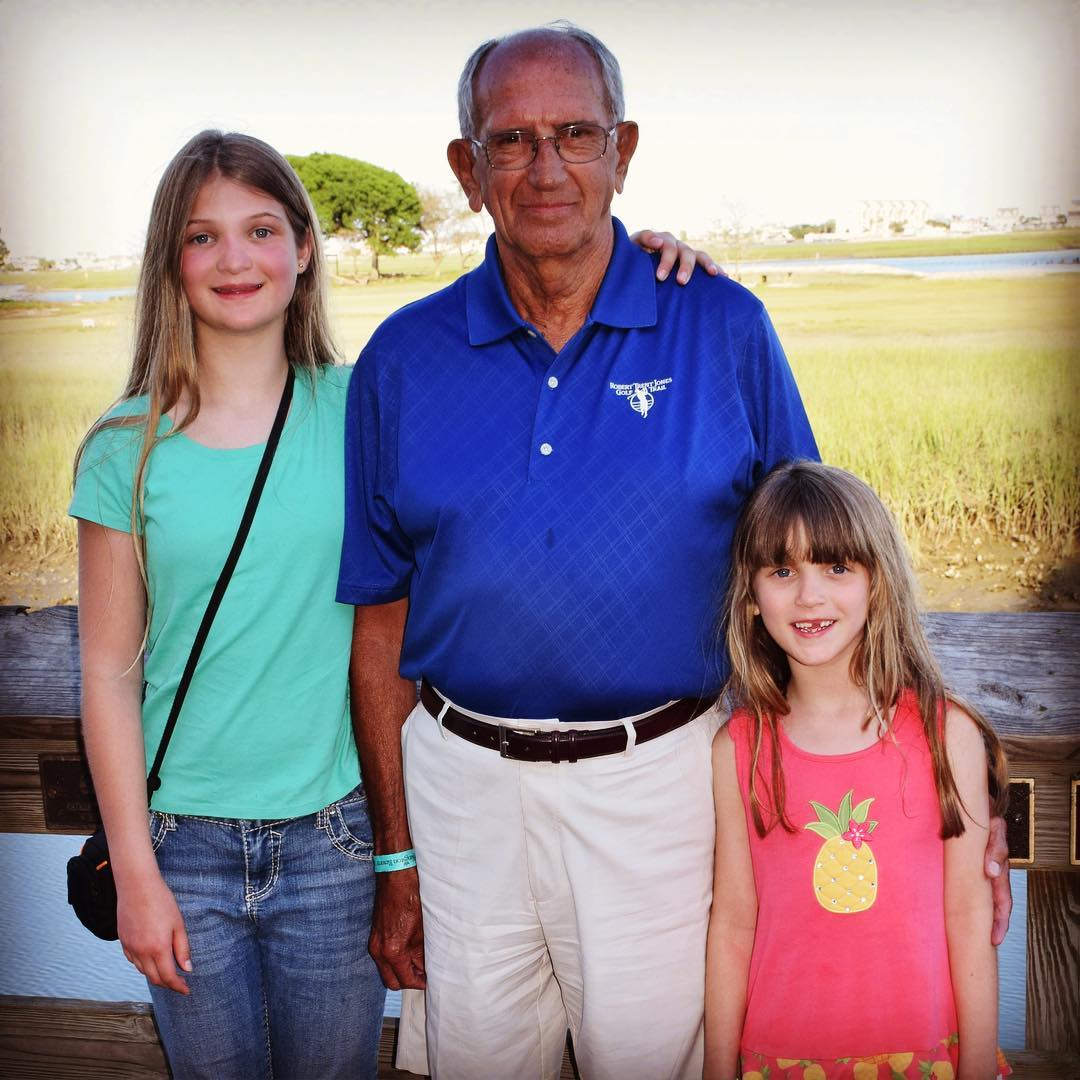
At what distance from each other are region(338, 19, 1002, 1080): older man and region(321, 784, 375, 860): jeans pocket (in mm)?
25

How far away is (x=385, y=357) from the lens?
1.63 m

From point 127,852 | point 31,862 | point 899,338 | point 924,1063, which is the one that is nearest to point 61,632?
point 127,852

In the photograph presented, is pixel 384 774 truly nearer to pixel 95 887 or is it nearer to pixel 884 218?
pixel 95 887

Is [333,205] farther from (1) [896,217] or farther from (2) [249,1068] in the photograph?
(2) [249,1068]

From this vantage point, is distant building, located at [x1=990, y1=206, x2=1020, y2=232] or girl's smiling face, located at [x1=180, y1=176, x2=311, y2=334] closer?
Answer: girl's smiling face, located at [x1=180, y1=176, x2=311, y2=334]

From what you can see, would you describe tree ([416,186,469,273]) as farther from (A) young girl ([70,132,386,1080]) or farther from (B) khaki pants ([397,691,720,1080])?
(B) khaki pants ([397,691,720,1080])

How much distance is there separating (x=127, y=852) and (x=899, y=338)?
18.3 feet

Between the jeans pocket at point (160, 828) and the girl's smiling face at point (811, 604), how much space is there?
953 mm

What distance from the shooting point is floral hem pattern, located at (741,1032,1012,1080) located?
150 cm

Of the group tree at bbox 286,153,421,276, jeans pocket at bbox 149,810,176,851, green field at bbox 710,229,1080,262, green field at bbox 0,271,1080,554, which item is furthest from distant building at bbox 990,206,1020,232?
jeans pocket at bbox 149,810,176,851

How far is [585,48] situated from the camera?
1612mm

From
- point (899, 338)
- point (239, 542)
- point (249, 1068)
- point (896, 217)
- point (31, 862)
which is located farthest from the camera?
point (899, 338)

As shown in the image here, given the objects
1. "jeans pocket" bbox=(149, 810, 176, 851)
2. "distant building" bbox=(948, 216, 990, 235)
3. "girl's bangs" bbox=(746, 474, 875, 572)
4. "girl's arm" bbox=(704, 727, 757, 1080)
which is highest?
"distant building" bbox=(948, 216, 990, 235)

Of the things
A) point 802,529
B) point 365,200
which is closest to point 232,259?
point 802,529
